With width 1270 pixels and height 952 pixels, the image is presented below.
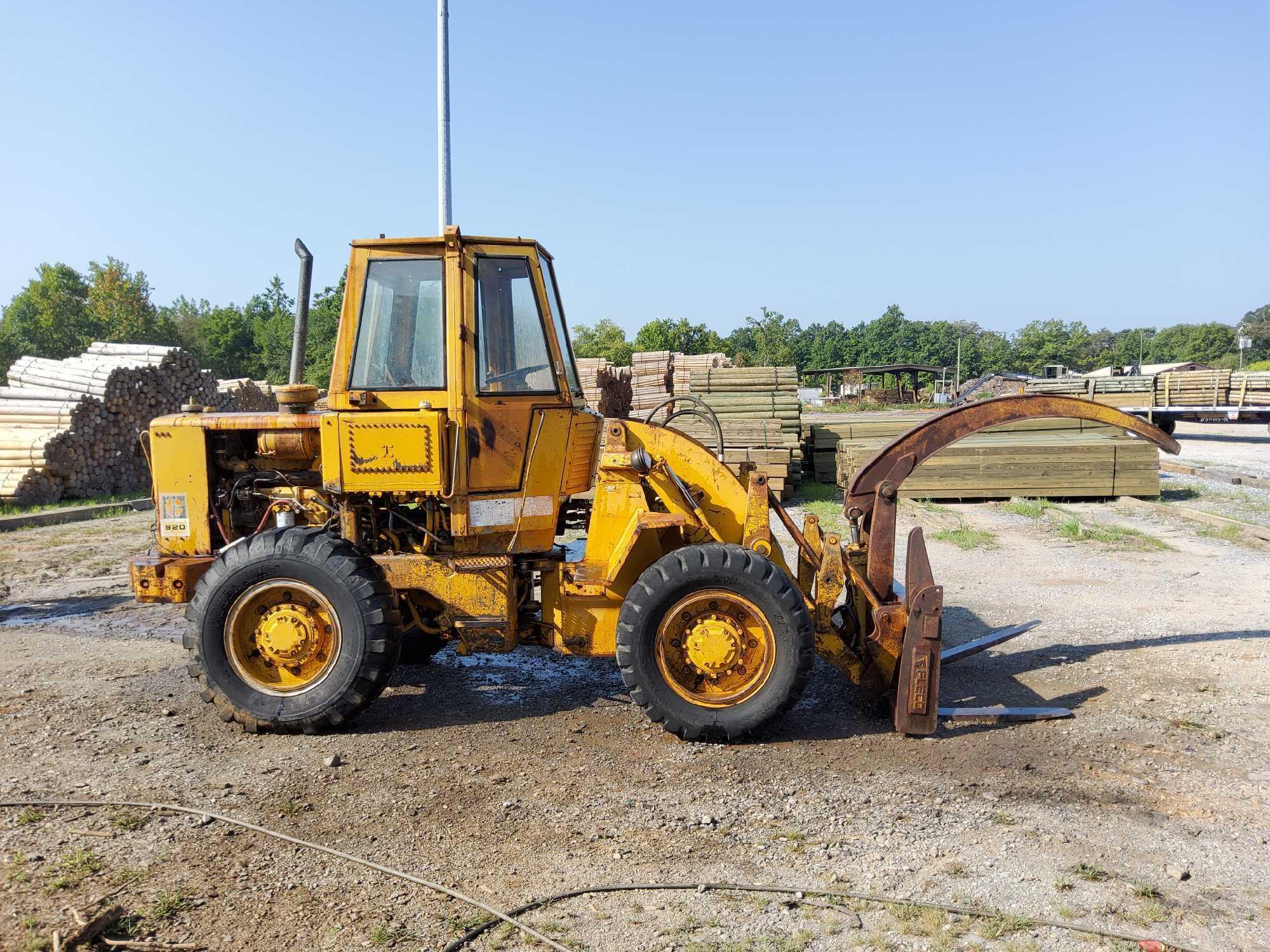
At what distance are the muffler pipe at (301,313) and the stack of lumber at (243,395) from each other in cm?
1435

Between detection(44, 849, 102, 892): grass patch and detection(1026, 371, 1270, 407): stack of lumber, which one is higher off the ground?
detection(1026, 371, 1270, 407): stack of lumber

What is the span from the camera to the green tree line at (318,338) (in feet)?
152

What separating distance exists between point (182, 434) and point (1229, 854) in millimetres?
5857

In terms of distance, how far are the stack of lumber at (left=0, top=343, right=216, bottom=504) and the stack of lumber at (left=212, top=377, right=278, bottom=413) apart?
126 cm

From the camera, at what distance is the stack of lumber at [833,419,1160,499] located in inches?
538

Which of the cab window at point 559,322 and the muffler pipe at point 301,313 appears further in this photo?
the cab window at point 559,322

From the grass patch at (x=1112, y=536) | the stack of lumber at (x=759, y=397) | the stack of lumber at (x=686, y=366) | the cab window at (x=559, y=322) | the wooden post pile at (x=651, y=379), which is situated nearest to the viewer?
the cab window at (x=559, y=322)

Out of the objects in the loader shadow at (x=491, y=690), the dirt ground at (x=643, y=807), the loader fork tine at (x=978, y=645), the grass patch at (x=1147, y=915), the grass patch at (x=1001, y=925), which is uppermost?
the loader fork tine at (x=978, y=645)

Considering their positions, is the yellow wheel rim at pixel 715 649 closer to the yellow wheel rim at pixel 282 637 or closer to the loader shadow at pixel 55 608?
the yellow wheel rim at pixel 282 637

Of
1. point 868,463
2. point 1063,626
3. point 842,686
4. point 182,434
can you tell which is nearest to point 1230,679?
point 1063,626

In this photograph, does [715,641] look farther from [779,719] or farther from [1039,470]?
[1039,470]

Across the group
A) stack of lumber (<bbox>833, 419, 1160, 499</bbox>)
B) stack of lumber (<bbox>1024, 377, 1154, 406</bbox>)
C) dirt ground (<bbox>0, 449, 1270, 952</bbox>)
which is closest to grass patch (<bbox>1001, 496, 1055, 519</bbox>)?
stack of lumber (<bbox>833, 419, 1160, 499</bbox>)

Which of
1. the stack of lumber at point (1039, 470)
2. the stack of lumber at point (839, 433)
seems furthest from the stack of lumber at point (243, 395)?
the stack of lumber at point (1039, 470)

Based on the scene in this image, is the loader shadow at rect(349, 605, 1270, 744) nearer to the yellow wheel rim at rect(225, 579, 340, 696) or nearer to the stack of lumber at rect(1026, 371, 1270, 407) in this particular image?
the yellow wheel rim at rect(225, 579, 340, 696)
